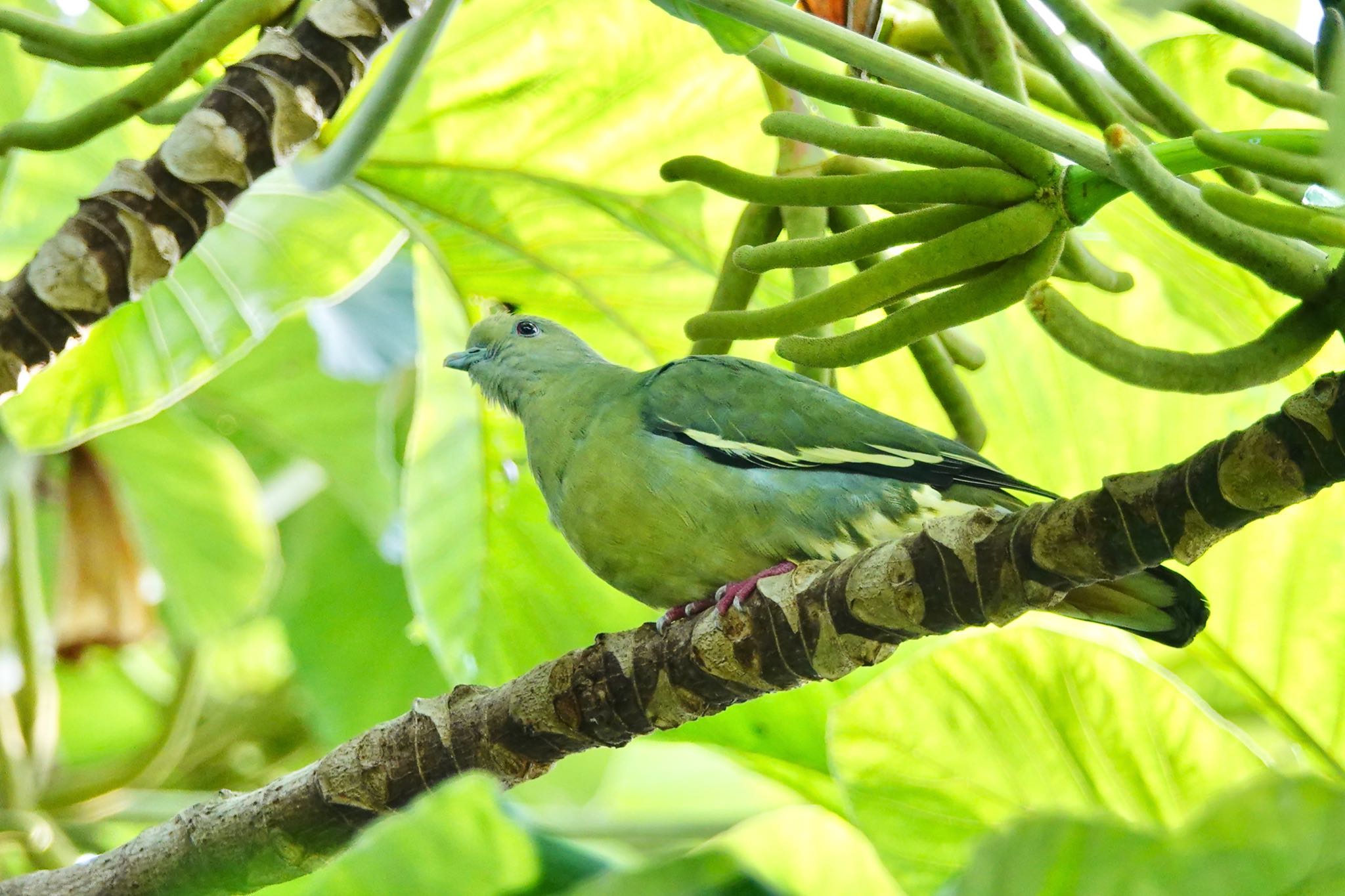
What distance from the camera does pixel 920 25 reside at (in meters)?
1.76

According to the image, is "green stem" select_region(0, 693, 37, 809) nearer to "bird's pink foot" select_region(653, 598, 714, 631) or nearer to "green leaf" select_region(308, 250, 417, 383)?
"green leaf" select_region(308, 250, 417, 383)

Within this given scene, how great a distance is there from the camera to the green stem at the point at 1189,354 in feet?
3.63

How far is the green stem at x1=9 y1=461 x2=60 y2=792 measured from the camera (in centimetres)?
261

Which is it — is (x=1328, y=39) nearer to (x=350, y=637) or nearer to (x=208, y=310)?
(x=208, y=310)

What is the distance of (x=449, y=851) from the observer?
0.91 metres

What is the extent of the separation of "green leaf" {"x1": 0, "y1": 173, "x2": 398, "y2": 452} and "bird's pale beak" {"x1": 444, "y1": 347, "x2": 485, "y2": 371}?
20cm

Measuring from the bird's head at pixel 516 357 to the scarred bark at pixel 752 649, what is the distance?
833 millimetres

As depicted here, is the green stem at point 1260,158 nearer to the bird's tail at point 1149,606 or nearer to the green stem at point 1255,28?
the green stem at point 1255,28

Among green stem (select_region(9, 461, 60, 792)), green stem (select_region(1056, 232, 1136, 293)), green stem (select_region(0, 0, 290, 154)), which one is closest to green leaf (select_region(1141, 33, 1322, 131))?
green stem (select_region(1056, 232, 1136, 293))

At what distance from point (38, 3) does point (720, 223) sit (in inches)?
49.8

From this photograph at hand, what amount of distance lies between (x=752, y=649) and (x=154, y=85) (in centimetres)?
86

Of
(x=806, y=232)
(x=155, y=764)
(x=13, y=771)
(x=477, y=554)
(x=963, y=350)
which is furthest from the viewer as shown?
(x=155, y=764)

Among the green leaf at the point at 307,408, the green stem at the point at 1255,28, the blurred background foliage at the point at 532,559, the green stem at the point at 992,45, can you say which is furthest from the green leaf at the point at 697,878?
the green leaf at the point at 307,408

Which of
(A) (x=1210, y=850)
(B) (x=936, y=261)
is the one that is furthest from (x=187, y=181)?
(A) (x=1210, y=850)
